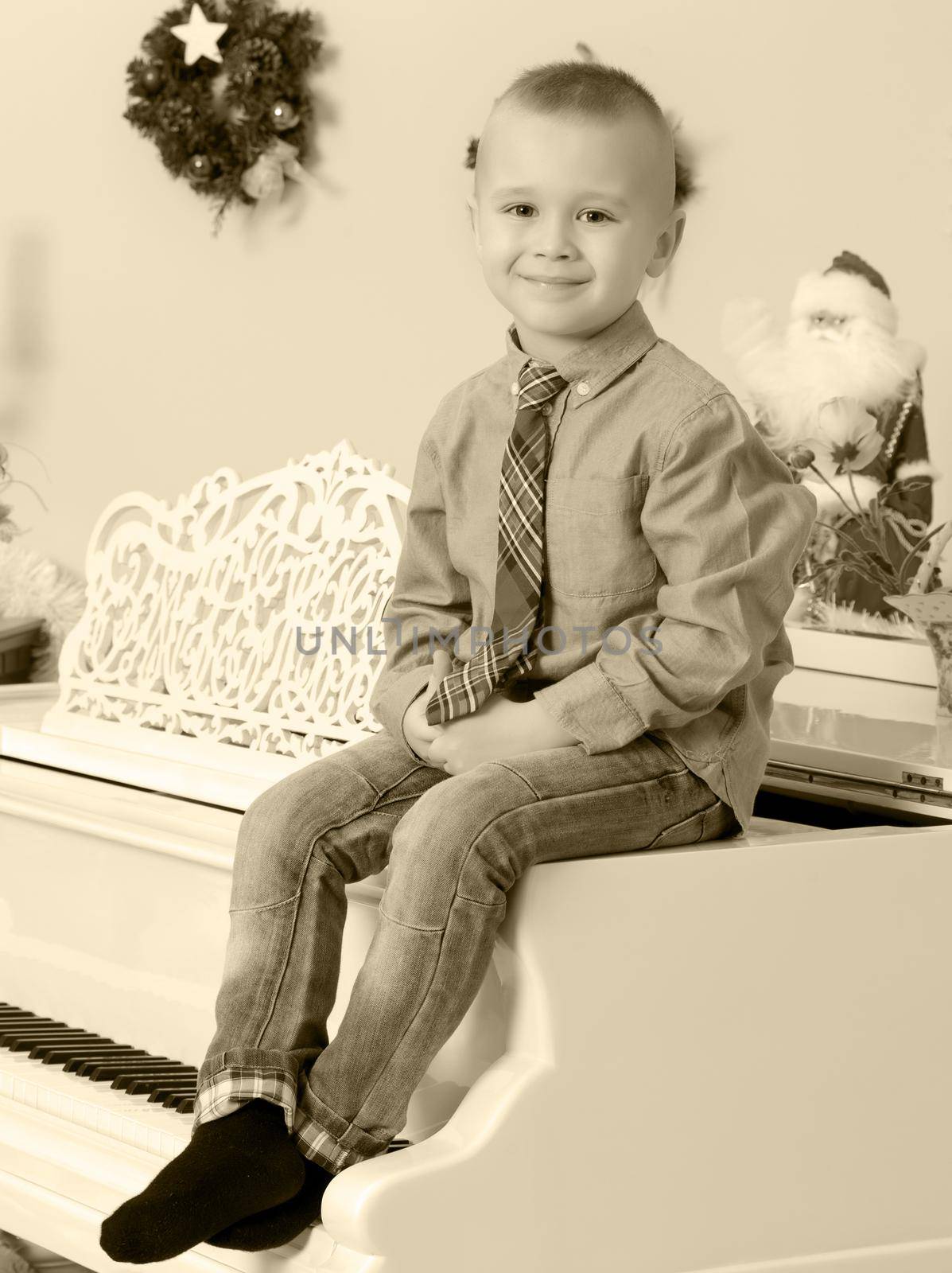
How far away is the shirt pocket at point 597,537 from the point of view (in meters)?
1.40

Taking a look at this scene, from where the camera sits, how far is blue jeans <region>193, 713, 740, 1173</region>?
126 cm

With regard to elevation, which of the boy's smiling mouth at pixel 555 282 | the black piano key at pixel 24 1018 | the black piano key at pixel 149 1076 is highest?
the boy's smiling mouth at pixel 555 282

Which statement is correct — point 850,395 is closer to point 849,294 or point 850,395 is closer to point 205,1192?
point 849,294

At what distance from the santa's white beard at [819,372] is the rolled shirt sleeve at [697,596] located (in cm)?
105

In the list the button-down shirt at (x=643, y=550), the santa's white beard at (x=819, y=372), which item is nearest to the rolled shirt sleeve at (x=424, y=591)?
the button-down shirt at (x=643, y=550)

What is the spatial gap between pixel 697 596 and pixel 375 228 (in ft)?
7.00

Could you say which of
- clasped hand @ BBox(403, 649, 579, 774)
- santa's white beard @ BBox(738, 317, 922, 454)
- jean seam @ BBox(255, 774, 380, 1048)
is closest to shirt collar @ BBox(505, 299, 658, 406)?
clasped hand @ BBox(403, 649, 579, 774)

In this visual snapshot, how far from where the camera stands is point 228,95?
332 centimetres

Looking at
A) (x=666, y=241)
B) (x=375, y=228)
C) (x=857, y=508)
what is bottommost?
(x=857, y=508)

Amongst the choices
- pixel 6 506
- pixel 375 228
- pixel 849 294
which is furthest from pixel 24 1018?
pixel 375 228

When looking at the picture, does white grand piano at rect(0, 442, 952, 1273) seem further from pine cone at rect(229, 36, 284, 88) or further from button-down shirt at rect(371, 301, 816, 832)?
pine cone at rect(229, 36, 284, 88)

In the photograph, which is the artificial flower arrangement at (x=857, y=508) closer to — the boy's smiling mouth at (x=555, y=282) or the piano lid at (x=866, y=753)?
the piano lid at (x=866, y=753)

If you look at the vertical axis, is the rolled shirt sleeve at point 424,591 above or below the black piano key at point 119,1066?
above

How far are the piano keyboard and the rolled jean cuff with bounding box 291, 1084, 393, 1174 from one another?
0.27 ft
